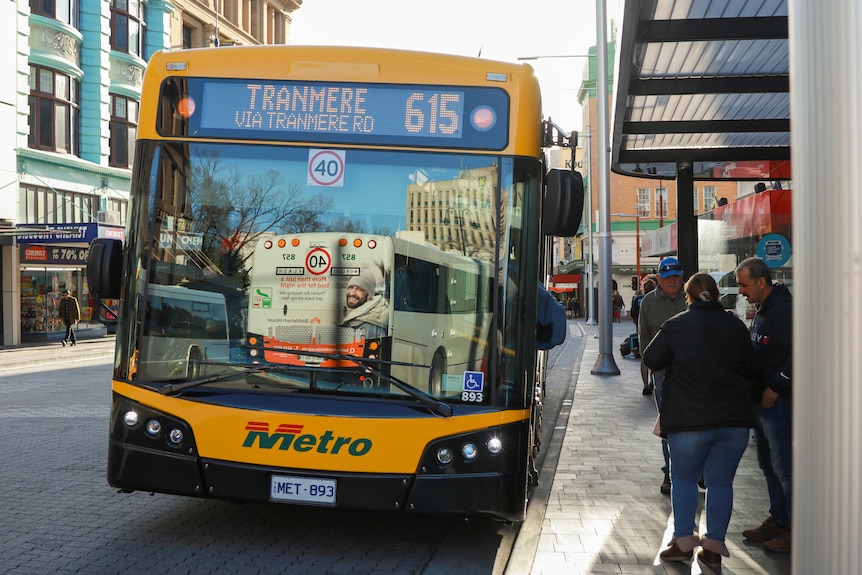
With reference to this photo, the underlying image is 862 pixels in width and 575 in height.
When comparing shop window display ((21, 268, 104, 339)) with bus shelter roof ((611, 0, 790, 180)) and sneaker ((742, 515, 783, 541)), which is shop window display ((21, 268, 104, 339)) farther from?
sneaker ((742, 515, 783, 541))

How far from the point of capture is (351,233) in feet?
18.2

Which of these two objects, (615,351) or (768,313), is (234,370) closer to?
(768,313)

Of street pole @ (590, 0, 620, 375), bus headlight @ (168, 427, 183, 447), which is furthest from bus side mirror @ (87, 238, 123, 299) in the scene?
street pole @ (590, 0, 620, 375)

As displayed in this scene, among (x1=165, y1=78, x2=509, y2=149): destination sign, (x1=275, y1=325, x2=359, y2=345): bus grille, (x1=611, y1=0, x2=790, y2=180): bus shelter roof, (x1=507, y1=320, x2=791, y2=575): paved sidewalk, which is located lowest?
(x1=507, y1=320, x2=791, y2=575): paved sidewalk

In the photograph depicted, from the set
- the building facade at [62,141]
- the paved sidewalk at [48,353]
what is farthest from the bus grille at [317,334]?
the building facade at [62,141]

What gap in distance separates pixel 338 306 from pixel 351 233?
42 cm

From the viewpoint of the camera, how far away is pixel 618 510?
6891 millimetres

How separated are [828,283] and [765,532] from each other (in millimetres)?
4033

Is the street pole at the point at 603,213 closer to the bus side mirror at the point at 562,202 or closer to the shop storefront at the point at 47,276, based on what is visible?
the bus side mirror at the point at 562,202

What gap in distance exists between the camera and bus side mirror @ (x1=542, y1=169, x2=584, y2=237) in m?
5.72

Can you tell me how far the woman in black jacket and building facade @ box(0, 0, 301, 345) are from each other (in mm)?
23168

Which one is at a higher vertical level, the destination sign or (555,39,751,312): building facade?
(555,39,751,312): building facade

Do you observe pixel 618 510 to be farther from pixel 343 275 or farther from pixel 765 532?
pixel 343 275

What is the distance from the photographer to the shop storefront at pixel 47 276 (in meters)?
27.4
